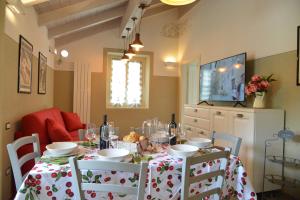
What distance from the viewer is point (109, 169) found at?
1.16m

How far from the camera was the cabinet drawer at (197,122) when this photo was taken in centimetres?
370

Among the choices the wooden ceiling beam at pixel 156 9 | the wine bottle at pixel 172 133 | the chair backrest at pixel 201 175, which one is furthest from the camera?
the wooden ceiling beam at pixel 156 9

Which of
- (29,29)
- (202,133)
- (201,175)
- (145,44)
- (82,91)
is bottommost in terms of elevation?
(202,133)

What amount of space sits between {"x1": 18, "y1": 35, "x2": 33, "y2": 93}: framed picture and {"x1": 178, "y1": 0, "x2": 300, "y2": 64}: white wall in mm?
3247

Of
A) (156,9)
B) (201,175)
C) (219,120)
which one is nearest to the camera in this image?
(201,175)

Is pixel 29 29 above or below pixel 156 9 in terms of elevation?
below

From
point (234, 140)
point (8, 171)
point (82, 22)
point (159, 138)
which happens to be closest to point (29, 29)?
point (82, 22)

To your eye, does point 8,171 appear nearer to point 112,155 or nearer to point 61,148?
point 61,148

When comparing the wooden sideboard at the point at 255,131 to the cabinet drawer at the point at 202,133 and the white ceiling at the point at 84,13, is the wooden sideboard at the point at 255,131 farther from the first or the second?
the white ceiling at the point at 84,13

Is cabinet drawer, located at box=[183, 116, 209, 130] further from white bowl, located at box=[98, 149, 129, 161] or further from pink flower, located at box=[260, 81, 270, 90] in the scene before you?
white bowl, located at box=[98, 149, 129, 161]

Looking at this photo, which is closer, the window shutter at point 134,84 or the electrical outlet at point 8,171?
the electrical outlet at point 8,171

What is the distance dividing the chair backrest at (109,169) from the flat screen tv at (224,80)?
2645 millimetres

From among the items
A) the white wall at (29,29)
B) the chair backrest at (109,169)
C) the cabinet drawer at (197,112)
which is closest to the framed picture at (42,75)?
the white wall at (29,29)

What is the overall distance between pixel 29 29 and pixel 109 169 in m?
2.84
